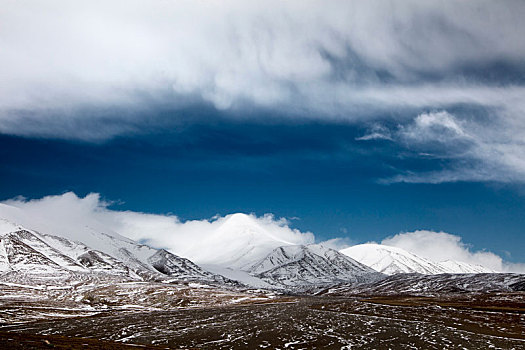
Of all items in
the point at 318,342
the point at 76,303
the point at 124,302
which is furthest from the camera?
the point at 124,302

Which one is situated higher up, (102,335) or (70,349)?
(70,349)

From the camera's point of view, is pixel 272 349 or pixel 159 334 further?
pixel 159 334

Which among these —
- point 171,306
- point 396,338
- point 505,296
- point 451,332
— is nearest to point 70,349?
point 396,338

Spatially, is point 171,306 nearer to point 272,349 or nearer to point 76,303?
point 76,303

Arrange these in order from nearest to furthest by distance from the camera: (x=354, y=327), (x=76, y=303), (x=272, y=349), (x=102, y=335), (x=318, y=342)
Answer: (x=272, y=349) < (x=318, y=342) < (x=102, y=335) < (x=354, y=327) < (x=76, y=303)

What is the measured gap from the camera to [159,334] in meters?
75.6

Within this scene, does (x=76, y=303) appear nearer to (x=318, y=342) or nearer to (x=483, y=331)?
(x=318, y=342)

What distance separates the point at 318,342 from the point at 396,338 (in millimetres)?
15491

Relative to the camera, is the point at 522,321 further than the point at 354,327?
Yes

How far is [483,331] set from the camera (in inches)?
3113

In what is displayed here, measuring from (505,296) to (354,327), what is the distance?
146938mm

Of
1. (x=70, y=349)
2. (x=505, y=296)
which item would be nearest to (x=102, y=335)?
(x=70, y=349)

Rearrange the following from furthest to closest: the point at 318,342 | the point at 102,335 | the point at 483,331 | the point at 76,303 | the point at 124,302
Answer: the point at 124,302, the point at 76,303, the point at 483,331, the point at 102,335, the point at 318,342

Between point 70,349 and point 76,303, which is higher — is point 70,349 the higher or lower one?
the higher one
